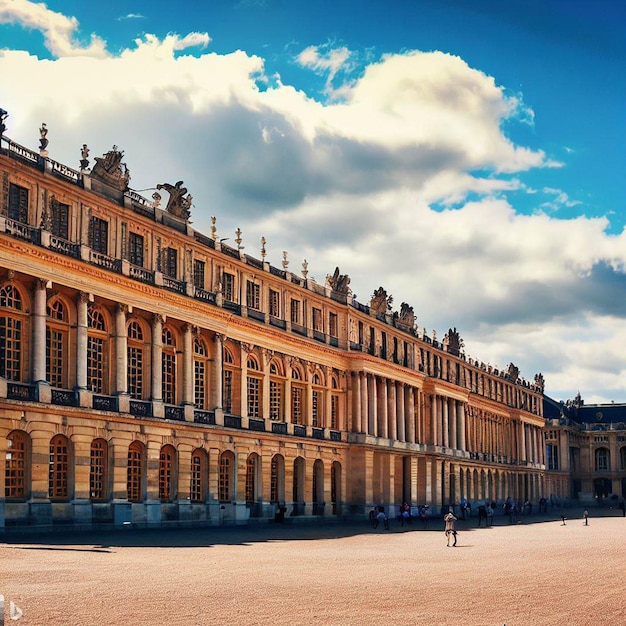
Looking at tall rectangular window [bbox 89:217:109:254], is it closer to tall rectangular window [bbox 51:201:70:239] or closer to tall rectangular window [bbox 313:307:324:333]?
tall rectangular window [bbox 51:201:70:239]

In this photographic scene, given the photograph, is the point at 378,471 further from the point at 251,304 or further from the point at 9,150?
the point at 9,150

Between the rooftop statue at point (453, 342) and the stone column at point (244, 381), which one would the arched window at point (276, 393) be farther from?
the rooftop statue at point (453, 342)

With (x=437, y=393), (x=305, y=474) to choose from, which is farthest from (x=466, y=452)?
(x=305, y=474)

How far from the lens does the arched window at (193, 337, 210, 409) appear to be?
5828 cm

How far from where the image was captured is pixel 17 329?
4472 cm

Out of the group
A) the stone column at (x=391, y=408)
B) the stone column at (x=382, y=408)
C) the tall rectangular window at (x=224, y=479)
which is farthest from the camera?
the stone column at (x=391, y=408)

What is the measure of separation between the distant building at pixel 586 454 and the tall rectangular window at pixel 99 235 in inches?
4591

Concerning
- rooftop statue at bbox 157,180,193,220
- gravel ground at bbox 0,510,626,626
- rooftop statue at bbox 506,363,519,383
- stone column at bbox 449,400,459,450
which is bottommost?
gravel ground at bbox 0,510,626,626

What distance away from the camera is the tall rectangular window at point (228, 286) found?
61969 millimetres

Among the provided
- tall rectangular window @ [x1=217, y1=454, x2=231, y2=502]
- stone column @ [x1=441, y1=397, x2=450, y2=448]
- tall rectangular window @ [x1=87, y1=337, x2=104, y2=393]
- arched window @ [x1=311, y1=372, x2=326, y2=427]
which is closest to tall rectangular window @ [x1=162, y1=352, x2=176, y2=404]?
tall rectangular window @ [x1=87, y1=337, x2=104, y2=393]

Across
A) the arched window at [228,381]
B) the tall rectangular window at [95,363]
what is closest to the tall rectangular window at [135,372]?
the tall rectangular window at [95,363]

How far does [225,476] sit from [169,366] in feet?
27.3

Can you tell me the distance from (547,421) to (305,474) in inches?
3742

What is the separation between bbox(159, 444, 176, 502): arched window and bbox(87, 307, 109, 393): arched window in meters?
6.04
